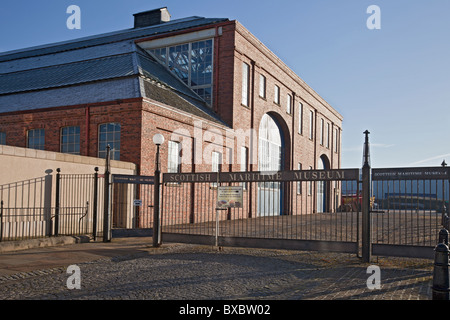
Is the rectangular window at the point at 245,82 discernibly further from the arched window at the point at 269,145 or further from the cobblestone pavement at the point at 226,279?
the cobblestone pavement at the point at 226,279

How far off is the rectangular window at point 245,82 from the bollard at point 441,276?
21.5 meters

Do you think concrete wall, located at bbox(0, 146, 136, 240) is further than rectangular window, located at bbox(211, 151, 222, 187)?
No

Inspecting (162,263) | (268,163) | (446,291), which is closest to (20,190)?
(162,263)

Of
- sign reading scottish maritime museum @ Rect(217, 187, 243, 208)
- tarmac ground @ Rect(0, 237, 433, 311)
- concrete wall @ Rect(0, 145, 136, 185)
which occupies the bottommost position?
tarmac ground @ Rect(0, 237, 433, 311)

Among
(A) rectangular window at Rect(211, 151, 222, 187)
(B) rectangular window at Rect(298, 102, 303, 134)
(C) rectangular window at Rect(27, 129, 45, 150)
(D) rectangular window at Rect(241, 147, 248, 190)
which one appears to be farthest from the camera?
(B) rectangular window at Rect(298, 102, 303, 134)

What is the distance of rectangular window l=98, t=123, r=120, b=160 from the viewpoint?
18.6 metres

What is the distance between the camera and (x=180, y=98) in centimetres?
2256

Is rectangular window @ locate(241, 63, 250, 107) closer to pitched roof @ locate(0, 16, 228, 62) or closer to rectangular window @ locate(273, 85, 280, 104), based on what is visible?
pitched roof @ locate(0, 16, 228, 62)

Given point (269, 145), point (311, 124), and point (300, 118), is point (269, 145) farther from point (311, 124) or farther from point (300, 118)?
point (311, 124)

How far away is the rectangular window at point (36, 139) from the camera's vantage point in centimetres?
2067

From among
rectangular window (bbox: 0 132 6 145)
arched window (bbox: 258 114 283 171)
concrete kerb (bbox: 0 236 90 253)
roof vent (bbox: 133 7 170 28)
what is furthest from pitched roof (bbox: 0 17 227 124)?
concrete kerb (bbox: 0 236 90 253)

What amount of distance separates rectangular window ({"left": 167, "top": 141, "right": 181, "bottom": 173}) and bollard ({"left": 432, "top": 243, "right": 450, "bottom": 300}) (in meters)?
14.9

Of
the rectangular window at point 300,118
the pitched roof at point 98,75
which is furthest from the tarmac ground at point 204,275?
the rectangular window at point 300,118
